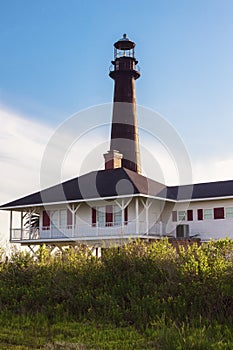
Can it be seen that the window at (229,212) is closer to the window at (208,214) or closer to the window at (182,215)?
the window at (208,214)

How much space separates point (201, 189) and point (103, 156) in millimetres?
6993

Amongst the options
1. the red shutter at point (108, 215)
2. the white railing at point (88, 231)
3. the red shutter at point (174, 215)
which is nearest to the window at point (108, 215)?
the red shutter at point (108, 215)

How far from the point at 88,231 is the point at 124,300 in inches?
664

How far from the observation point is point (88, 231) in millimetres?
27469

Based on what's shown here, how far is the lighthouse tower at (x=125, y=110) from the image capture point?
115 feet

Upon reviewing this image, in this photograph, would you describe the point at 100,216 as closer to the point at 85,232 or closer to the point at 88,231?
the point at 88,231

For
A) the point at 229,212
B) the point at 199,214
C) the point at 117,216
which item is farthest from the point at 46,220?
Answer: the point at 229,212

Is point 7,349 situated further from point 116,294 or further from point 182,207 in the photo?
point 182,207

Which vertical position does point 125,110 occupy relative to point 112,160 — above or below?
above

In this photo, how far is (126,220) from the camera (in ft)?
89.0

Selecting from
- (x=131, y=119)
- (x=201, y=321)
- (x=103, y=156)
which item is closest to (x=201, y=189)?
(x=103, y=156)

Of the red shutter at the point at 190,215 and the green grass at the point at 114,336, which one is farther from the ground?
the red shutter at the point at 190,215

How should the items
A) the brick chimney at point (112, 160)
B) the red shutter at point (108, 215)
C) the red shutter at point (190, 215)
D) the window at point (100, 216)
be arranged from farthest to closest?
the brick chimney at point (112, 160) → the window at point (100, 216) → the red shutter at point (108, 215) → the red shutter at point (190, 215)

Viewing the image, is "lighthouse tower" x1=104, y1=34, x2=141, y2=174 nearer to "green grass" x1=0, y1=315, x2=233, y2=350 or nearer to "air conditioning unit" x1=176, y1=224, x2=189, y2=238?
"air conditioning unit" x1=176, y1=224, x2=189, y2=238
